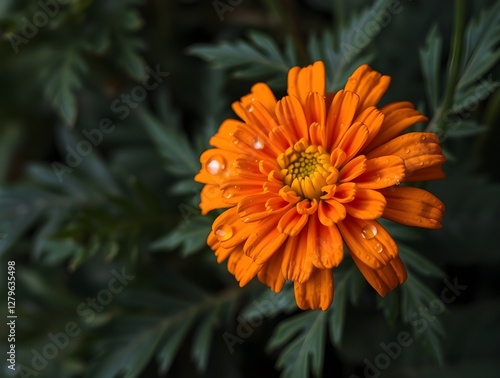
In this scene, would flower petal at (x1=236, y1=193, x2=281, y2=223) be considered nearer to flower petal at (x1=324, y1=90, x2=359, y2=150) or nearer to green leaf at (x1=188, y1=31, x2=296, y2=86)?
flower petal at (x1=324, y1=90, x2=359, y2=150)

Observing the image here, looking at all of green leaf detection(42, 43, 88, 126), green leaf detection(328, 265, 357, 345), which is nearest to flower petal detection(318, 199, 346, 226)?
green leaf detection(328, 265, 357, 345)

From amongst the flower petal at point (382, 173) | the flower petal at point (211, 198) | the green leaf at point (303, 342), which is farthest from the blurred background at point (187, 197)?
the flower petal at point (382, 173)

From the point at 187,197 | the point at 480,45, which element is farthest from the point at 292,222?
the point at 187,197

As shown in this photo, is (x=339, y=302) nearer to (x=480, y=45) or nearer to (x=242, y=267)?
(x=242, y=267)

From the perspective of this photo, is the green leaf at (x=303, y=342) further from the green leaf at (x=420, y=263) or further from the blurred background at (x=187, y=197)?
the green leaf at (x=420, y=263)

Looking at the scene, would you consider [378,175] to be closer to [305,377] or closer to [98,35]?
[305,377]

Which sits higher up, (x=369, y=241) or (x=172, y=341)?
(x=369, y=241)
